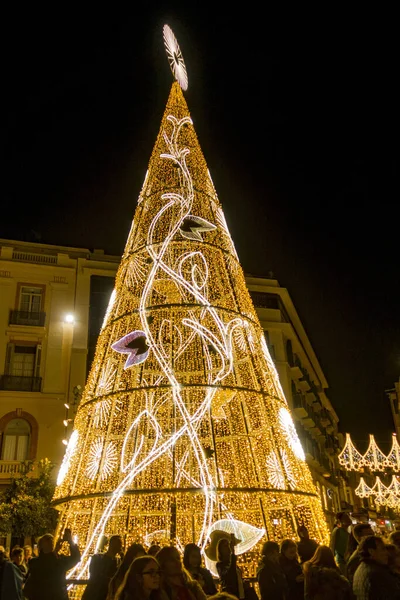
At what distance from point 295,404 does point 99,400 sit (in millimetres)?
20203

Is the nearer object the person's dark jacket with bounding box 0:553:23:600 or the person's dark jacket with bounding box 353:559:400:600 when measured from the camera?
the person's dark jacket with bounding box 353:559:400:600

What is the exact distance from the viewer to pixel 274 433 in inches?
309

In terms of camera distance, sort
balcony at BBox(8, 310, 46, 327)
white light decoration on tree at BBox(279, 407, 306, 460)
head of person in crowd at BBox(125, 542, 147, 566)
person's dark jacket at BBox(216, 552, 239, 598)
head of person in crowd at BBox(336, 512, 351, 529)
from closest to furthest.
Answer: head of person in crowd at BBox(125, 542, 147, 566) → person's dark jacket at BBox(216, 552, 239, 598) → head of person in crowd at BBox(336, 512, 351, 529) → white light decoration on tree at BBox(279, 407, 306, 460) → balcony at BBox(8, 310, 46, 327)

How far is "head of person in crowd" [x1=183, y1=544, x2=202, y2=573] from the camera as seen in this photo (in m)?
4.82

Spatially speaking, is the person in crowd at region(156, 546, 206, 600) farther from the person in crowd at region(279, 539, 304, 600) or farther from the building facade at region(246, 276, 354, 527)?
the building facade at region(246, 276, 354, 527)

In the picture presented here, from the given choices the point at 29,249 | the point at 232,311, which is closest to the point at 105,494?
the point at 232,311

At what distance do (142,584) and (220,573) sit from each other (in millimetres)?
2125

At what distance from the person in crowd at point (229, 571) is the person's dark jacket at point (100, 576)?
1033 millimetres

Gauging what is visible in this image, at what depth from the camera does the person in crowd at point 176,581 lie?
3422mm

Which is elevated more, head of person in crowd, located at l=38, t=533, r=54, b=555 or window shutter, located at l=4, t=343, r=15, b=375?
window shutter, located at l=4, t=343, r=15, b=375

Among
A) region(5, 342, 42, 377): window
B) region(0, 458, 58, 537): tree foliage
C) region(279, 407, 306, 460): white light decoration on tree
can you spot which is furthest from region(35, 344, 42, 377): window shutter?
region(279, 407, 306, 460): white light decoration on tree

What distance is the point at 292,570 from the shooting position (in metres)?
4.88

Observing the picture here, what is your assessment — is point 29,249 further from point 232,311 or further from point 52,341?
point 232,311

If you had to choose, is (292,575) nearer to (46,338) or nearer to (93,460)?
(93,460)
